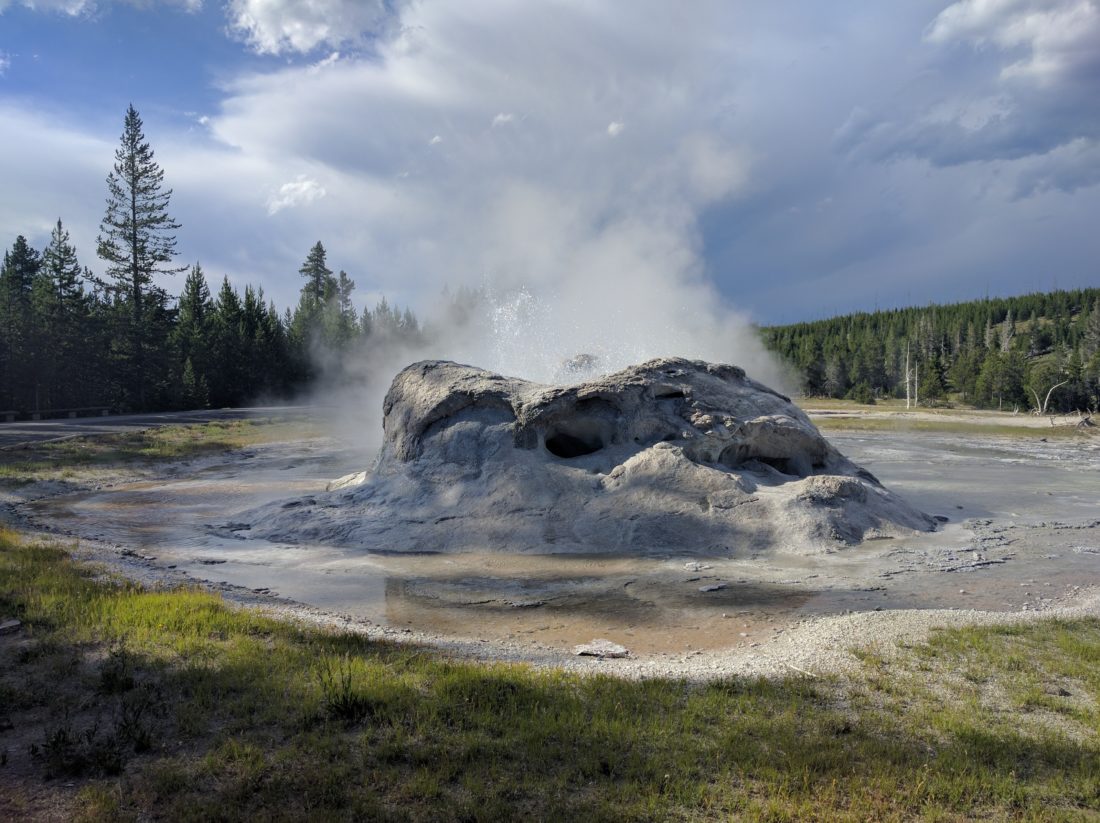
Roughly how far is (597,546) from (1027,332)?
134897 millimetres

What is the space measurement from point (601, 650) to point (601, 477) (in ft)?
19.2

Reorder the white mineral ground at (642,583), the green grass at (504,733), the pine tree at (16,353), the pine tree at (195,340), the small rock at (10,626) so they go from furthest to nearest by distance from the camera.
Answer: the pine tree at (195,340) < the pine tree at (16,353) < the white mineral ground at (642,583) < the small rock at (10,626) < the green grass at (504,733)

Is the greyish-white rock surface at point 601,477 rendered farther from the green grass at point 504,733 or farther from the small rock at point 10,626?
the small rock at point 10,626

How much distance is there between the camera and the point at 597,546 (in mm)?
11641

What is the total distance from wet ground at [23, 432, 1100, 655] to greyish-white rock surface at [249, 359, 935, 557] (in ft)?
1.77

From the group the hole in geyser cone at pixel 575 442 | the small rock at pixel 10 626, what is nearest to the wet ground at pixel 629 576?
the small rock at pixel 10 626

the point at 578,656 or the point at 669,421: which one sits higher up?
the point at 669,421

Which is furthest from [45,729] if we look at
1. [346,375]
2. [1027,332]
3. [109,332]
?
[1027,332]

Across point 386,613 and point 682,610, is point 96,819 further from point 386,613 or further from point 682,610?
point 682,610

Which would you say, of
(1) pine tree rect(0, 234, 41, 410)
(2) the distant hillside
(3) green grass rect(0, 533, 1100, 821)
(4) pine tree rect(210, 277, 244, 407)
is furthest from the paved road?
(2) the distant hillside

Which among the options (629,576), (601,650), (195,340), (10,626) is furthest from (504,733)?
(195,340)

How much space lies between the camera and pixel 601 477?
12.9m

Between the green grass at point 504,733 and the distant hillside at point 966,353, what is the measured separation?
63137 millimetres

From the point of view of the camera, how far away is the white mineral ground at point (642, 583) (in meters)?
7.40
